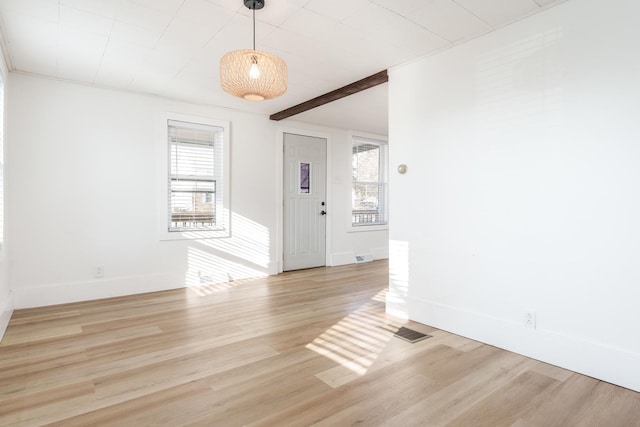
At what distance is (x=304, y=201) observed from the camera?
18.5 ft

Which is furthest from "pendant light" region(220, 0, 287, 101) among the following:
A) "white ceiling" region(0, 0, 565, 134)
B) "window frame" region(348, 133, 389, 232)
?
"window frame" region(348, 133, 389, 232)

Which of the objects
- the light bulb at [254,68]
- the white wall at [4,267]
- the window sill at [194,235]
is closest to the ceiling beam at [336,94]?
the light bulb at [254,68]

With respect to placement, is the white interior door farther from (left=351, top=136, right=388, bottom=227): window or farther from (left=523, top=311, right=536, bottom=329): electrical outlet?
(left=523, top=311, right=536, bottom=329): electrical outlet

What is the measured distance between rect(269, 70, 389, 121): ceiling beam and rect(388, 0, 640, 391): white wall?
30 cm

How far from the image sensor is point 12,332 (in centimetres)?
283

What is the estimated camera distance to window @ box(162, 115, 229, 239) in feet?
14.5

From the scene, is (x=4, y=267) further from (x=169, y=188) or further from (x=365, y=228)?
(x=365, y=228)

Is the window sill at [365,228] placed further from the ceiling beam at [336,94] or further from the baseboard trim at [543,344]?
the baseboard trim at [543,344]

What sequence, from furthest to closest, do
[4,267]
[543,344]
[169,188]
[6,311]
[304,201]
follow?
[304,201] < [169,188] < [4,267] < [6,311] < [543,344]

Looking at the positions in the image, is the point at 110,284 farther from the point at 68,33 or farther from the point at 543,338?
the point at 543,338

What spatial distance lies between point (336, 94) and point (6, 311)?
3832mm

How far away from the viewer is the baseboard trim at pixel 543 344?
200cm

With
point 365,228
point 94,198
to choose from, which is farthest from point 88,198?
point 365,228

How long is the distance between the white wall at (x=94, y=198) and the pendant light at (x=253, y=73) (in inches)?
94.6
